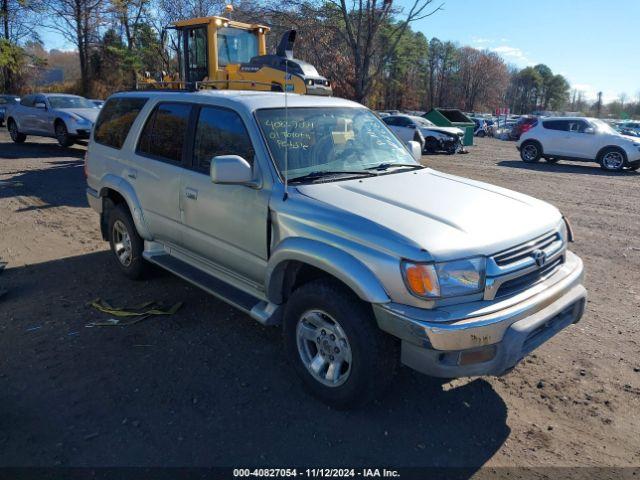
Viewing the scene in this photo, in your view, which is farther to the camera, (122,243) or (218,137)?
(122,243)

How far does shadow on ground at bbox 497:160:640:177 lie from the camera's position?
15.8 meters

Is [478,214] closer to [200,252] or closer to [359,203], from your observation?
[359,203]

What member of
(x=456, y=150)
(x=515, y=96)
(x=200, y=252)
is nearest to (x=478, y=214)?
(x=200, y=252)

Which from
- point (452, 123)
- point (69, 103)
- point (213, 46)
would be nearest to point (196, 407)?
point (213, 46)

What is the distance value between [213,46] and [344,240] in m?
9.43

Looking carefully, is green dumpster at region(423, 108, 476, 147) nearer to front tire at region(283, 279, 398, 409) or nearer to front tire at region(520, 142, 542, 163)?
front tire at region(520, 142, 542, 163)

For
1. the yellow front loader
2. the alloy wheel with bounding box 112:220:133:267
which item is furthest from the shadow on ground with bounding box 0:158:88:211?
the alloy wheel with bounding box 112:220:133:267

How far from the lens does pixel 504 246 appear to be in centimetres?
299

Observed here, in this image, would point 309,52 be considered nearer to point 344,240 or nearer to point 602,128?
point 602,128

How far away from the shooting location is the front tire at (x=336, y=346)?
2982mm

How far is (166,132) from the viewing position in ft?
15.3

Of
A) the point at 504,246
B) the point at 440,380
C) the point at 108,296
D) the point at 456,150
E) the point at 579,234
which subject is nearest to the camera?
the point at 504,246

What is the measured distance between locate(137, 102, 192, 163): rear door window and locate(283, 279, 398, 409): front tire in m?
1.96

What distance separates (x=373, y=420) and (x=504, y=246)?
1.36 meters
